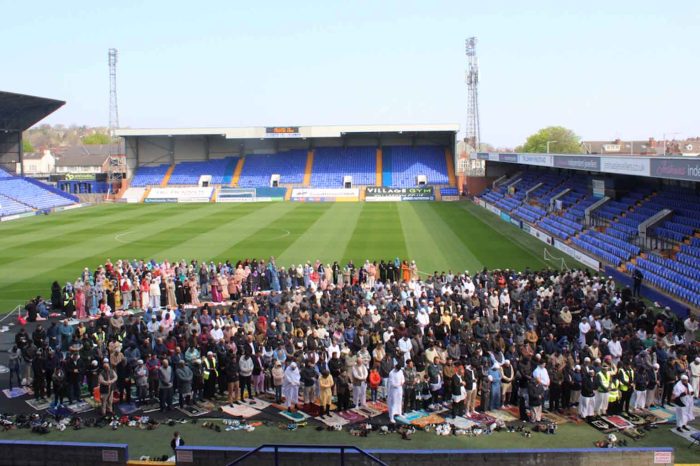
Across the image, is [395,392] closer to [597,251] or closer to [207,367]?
[207,367]

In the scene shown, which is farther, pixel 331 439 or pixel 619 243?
pixel 619 243

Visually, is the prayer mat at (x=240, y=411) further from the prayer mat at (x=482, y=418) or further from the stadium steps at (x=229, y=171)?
the stadium steps at (x=229, y=171)

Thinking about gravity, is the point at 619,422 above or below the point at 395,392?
below

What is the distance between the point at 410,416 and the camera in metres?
11.7

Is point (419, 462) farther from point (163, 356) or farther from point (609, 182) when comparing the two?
point (609, 182)

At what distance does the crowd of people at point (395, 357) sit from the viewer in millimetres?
11648

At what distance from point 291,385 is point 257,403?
1.02 m

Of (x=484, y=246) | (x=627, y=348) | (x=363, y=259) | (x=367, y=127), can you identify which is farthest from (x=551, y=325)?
(x=367, y=127)

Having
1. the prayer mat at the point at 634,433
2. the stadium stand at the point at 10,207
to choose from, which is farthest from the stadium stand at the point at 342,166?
the prayer mat at the point at 634,433

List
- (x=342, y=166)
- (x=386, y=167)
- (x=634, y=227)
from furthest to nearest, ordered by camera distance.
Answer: (x=342, y=166), (x=386, y=167), (x=634, y=227)

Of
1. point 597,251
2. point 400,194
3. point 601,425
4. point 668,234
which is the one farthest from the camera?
point 400,194

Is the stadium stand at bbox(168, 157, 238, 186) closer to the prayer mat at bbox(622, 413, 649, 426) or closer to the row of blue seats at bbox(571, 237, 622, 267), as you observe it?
the row of blue seats at bbox(571, 237, 622, 267)

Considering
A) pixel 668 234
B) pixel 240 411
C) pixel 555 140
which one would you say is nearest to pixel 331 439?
pixel 240 411

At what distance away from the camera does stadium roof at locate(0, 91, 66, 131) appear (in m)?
48.4
